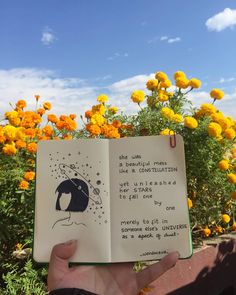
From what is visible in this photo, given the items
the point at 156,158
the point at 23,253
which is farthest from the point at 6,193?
the point at 156,158

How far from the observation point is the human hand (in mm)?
1521

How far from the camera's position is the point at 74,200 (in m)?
1.57

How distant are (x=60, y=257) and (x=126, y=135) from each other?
2193mm

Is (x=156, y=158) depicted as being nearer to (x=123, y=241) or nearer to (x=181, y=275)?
(x=123, y=241)

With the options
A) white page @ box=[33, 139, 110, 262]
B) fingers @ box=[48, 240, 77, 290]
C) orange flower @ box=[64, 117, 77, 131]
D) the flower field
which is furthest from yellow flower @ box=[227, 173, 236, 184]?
fingers @ box=[48, 240, 77, 290]

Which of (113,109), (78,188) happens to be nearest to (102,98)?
(113,109)

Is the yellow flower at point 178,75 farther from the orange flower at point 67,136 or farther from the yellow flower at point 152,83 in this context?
the orange flower at point 67,136

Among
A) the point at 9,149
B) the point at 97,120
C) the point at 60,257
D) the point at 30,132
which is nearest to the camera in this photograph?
the point at 60,257

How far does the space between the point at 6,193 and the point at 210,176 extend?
5.10ft

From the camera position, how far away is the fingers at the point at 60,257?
1.51 meters

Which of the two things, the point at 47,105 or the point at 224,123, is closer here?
the point at 224,123

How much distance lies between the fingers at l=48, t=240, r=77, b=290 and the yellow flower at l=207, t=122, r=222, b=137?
1.99 m

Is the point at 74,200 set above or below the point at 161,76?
below

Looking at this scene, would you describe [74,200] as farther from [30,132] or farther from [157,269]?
[30,132]
